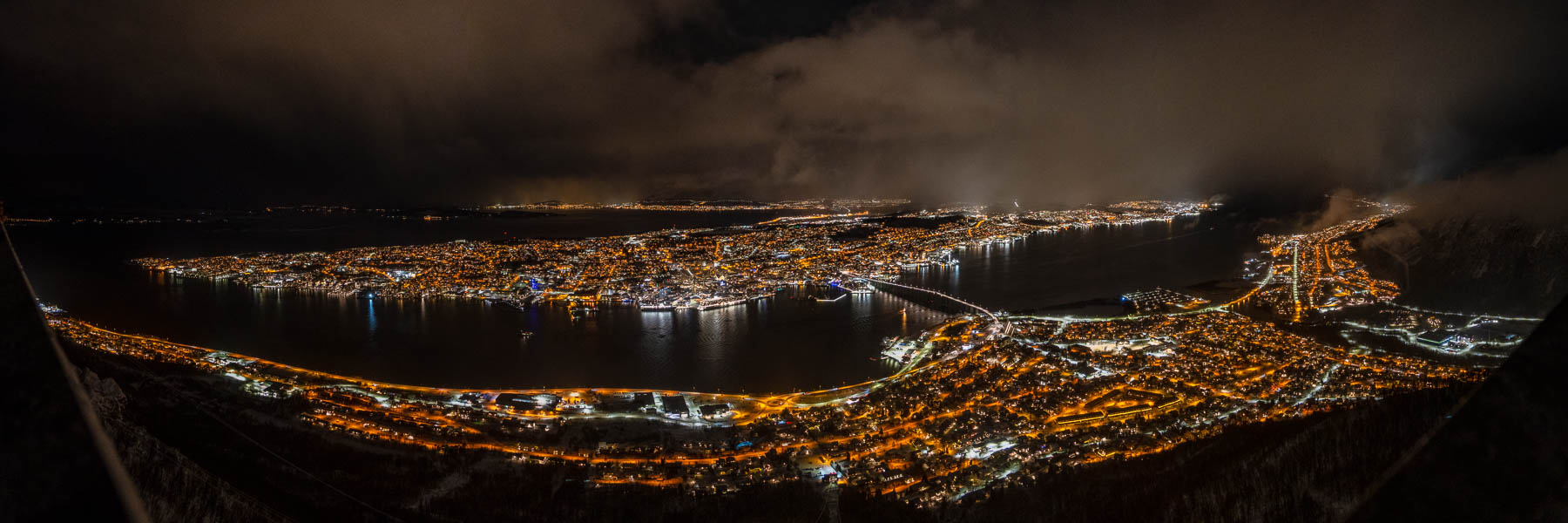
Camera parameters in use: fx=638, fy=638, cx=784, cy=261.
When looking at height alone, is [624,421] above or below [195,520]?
below

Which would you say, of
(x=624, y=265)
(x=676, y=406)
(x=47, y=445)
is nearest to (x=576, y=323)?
(x=676, y=406)

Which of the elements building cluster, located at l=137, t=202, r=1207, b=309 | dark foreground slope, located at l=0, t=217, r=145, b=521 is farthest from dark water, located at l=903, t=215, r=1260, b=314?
dark foreground slope, located at l=0, t=217, r=145, b=521

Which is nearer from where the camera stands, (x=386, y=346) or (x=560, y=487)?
(x=560, y=487)

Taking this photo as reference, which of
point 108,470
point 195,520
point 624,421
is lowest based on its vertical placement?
point 624,421

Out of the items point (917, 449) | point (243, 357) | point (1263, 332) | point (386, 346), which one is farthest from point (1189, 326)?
point (243, 357)

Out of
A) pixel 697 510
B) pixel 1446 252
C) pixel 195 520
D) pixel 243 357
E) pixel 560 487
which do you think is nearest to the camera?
pixel 195 520

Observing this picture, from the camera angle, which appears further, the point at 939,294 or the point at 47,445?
the point at 939,294

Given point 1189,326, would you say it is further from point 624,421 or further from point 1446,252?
point 624,421

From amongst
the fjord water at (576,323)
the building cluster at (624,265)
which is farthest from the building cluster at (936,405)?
the building cluster at (624,265)

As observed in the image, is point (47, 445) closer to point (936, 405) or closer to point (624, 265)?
point (936, 405)
